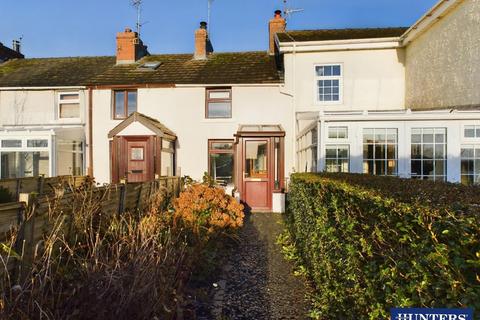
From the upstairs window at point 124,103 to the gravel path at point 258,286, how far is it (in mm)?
8589

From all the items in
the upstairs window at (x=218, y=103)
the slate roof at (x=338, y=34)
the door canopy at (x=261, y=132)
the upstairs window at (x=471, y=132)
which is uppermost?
the slate roof at (x=338, y=34)

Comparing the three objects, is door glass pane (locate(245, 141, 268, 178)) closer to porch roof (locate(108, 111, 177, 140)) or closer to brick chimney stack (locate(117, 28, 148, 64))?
porch roof (locate(108, 111, 177, 140))

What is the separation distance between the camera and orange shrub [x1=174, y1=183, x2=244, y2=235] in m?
5.96

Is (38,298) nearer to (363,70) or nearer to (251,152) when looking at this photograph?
(251,152)

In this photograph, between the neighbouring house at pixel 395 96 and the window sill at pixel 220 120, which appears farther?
the window sill at pixel 220 120

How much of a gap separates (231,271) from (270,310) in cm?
146

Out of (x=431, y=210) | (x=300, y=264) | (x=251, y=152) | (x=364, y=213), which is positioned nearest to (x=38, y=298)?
(x=364, y=213)

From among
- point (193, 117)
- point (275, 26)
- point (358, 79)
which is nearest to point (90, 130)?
point (193, 117)

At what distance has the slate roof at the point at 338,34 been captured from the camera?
42.4ft

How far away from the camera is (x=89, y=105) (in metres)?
13.6

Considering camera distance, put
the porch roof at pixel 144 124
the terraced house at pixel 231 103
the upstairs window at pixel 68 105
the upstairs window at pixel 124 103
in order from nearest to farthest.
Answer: the terraced house at pixel 231 103 < the porch roof at pixel 144 124 < the upstairs window at pixel 124 103 < the upstairs window at pixel 68 105

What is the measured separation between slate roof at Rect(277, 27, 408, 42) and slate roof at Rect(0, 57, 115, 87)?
28.1 feet

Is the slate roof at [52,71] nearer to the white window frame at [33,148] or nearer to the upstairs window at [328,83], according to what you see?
the white window frame at [33,148]

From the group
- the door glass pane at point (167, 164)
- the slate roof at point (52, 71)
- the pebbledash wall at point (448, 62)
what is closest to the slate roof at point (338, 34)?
the pebbledash wall at point (448, 62)
